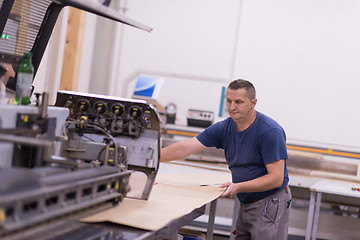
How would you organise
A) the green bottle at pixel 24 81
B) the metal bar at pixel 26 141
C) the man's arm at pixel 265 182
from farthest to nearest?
the man's arm at pixel 265 182 < the green bottle at pixel 24 81 < the metal bar at pixel 26 141

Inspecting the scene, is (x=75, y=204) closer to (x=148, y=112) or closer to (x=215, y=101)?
(x=148, y=112)

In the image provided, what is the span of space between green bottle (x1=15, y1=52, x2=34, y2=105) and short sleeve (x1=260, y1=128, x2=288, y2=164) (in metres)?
1.31

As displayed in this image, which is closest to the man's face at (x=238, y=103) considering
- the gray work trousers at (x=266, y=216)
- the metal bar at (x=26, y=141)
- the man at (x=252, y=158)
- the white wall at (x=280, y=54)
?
the man at (x=252, y=158)

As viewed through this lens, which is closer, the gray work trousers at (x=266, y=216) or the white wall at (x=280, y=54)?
the gray work trousers at (x=266, y=216)

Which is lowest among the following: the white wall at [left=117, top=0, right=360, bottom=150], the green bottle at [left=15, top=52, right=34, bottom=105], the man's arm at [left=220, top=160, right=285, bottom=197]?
the man's arm at [left=220, top=160, right=285, bottom=197]

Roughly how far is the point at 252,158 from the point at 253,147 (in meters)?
0.06

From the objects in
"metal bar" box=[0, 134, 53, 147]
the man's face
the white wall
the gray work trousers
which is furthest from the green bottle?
the white wall

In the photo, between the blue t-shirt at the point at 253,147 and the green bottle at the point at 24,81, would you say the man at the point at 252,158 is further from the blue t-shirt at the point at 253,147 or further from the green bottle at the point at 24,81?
the green bottle at the point at 24,81

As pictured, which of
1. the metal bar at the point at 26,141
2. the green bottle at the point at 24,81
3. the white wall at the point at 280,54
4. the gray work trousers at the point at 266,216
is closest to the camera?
the metal bar at the point at 26,141

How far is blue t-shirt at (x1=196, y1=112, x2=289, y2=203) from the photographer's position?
113 inches

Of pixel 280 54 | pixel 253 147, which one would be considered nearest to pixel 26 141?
pixel 253 147

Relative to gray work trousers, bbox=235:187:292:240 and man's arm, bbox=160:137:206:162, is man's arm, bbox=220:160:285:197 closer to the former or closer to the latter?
gray work trousers, bbox=235:187:292:240

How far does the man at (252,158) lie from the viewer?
9.32ft

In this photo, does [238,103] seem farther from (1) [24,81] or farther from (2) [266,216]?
(1) [24,81]
